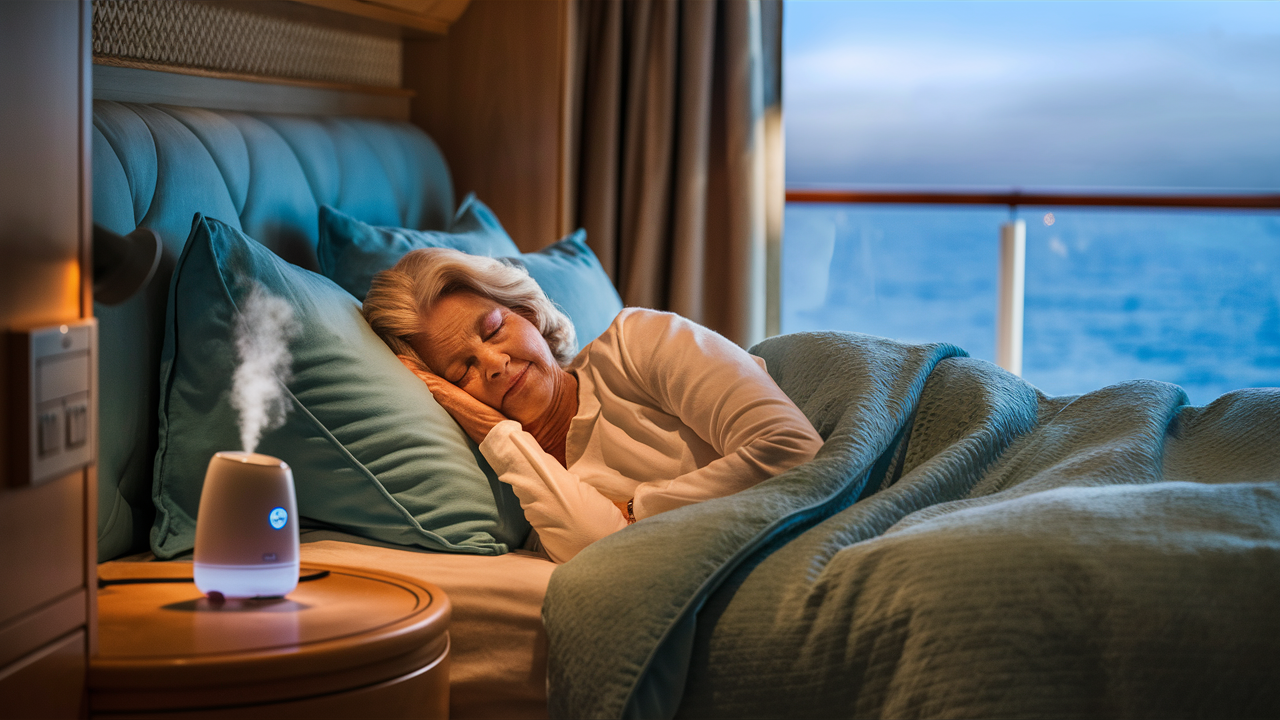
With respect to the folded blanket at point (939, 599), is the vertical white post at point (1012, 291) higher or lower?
higher

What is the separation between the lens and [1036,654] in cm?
98

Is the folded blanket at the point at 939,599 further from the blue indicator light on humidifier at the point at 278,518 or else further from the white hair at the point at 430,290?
the white hair at the point at 430,290

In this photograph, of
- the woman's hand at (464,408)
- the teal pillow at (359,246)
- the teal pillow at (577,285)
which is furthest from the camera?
the teal pillow at (577,285)

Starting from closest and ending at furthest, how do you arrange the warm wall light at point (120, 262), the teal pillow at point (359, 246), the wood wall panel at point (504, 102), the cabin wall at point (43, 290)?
the cabin wall at point (43, 290), the warm wall light at point (120, 262), the teal pillow at point (359, 246), the wood wall panel at point (504, 102)

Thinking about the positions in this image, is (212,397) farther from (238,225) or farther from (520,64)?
(520,64)

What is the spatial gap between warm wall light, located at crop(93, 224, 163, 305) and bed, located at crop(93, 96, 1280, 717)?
17.8 inches

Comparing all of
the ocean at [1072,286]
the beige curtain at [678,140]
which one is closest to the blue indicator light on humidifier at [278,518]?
the beige curtain at [678,140]

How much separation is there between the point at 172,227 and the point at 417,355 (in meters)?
0.40

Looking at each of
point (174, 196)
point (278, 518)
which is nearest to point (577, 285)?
point (174, 196)

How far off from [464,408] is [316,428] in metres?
0.22

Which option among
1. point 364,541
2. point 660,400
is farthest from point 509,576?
point 660,400

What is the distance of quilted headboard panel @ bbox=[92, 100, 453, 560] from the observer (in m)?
1.33

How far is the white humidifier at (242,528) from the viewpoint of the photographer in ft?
3.35

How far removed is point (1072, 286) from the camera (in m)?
3.34
